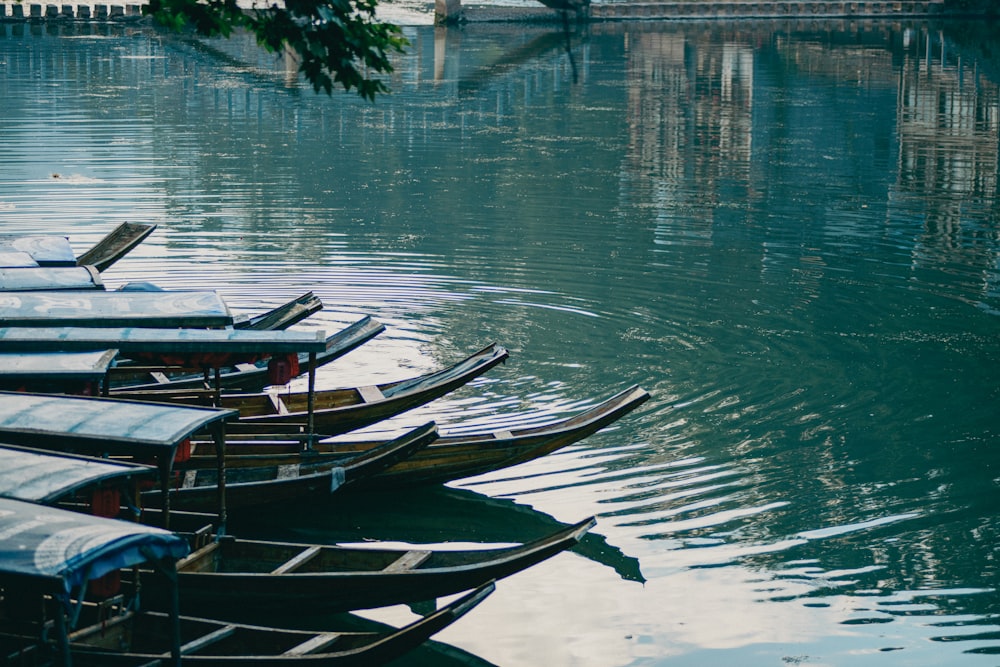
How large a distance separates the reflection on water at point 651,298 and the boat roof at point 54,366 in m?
1.80

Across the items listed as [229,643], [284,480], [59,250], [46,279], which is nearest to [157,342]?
[284,480]

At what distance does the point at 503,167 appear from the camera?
84.2 feet

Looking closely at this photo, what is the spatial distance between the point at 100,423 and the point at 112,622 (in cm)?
134

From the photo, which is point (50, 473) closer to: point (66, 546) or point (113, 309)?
point (66, 546)

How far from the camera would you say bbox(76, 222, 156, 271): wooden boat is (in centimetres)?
1540

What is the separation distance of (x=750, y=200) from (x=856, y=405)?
33.1 ft

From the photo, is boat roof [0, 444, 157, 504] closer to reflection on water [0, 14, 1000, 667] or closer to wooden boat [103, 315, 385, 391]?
reflection on water [0, 14, 1000, 667]

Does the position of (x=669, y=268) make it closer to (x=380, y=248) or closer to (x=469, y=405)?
(x=380, y=248)

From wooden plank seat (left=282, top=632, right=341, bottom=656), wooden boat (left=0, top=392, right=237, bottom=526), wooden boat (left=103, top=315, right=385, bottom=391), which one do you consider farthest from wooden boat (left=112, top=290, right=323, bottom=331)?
wooden plank seat (left=282, top=632, right=341, bottom=656)

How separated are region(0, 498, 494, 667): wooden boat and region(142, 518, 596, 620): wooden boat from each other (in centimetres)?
48

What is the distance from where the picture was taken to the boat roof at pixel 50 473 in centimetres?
718

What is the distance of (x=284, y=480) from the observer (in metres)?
9.86

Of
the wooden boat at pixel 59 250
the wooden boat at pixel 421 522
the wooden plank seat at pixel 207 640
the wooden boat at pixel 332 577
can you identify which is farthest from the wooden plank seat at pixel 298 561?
the wooden boat at pixel 59 250

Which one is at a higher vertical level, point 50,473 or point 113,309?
point 113,309
